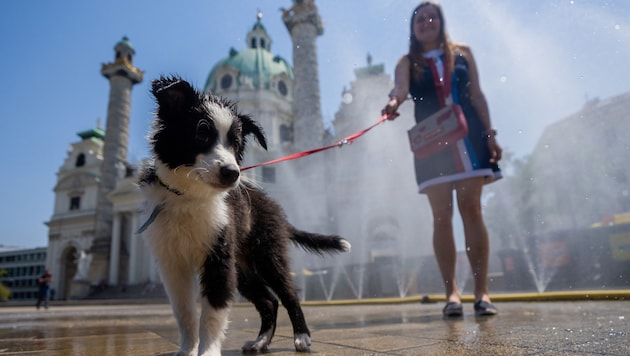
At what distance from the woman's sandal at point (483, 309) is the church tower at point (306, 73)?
74.2 ft

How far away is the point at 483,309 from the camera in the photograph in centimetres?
312

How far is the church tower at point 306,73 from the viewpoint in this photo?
2566cm

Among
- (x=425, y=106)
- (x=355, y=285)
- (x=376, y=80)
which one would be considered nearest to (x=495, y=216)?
(x=376, y=80)

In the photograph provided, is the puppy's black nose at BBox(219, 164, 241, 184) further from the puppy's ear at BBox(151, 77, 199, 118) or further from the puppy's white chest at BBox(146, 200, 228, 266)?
the puppy's ear at BBox(151, 77, 199, 118)

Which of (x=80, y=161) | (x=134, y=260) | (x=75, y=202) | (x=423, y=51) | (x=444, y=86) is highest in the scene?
(x=80, y=161)

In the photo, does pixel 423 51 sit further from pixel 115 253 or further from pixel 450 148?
pixel 115 253

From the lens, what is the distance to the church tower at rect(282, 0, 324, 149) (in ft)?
84.2

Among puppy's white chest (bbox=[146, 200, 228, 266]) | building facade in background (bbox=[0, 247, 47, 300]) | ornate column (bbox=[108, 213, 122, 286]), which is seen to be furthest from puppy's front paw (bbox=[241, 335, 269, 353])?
building facade in background (bbox=[0, 247, 47, 300])

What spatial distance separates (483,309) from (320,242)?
151cm

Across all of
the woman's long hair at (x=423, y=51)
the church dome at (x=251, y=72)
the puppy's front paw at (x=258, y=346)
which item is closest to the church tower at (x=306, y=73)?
the church dome at (x=251, y=72)

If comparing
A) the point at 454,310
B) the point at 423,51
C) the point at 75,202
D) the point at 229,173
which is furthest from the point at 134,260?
the point at 229,173

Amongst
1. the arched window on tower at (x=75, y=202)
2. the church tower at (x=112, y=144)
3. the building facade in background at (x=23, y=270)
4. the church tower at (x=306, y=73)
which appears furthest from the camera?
the building facade in background at (x=23, y=270)

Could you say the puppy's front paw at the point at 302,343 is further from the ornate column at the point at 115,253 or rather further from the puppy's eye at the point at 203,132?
the ornate column at the point at 115,253

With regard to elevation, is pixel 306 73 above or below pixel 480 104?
above
